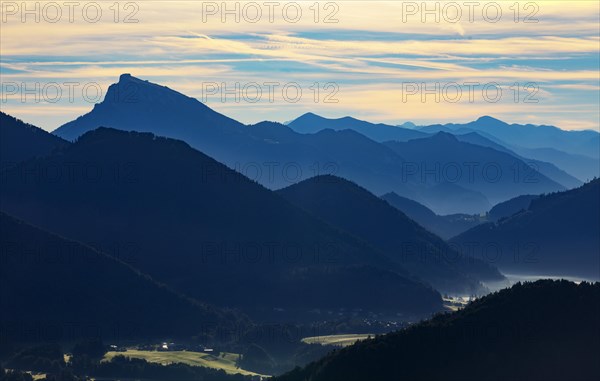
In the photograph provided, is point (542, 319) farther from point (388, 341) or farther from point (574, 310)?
point (388, 341)

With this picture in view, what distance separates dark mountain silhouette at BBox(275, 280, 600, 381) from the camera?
17975 centimetres

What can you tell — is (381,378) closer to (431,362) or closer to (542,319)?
(431,362)

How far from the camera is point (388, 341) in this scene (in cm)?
18925

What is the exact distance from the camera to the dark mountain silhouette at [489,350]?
7077 inches

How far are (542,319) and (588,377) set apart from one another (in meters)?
17.9

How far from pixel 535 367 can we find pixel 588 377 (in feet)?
22.8

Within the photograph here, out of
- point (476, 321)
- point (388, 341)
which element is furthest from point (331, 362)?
point (476, 321)

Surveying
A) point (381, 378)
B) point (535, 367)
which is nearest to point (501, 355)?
point (535, 367)

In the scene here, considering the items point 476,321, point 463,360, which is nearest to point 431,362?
point 463,360

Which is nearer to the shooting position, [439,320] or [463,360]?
[463,360]

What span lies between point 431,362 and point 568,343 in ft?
65.7

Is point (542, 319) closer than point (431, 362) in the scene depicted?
No

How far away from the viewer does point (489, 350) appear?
18438 cm

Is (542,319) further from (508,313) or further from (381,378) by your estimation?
(381,378)
